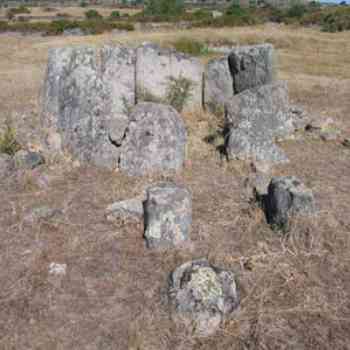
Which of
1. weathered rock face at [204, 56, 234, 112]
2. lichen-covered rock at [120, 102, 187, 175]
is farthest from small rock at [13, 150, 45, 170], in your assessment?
weathered rock face at [204, 56, 234, 112]

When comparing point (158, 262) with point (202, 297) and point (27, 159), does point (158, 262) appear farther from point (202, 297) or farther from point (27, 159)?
point (27, 159)

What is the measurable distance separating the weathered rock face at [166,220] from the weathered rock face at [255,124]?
2.36 m

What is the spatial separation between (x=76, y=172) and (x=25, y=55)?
1351 centimetres

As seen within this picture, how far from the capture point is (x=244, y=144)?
21.0 ft

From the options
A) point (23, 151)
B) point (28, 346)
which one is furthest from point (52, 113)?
point (28, 346)

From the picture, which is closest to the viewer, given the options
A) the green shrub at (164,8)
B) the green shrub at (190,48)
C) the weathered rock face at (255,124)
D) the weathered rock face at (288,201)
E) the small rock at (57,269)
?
Answer: the small rock at (57,269)

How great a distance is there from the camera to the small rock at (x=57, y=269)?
3.85 m

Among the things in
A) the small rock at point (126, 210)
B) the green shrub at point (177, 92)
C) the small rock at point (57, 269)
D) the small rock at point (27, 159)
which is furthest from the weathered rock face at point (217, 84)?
the small rock at point (57, 269)

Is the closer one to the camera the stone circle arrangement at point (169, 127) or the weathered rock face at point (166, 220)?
the stone circle arrangement at point (169, 127)

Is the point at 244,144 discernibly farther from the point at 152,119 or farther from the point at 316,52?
the point at 316,52

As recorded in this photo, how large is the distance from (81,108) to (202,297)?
3.93 metres

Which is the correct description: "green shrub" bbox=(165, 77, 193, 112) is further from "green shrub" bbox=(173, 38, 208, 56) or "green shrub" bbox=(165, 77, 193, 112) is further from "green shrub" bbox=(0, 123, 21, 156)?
"green shrub" bbox=(173, 38, 208, 56)

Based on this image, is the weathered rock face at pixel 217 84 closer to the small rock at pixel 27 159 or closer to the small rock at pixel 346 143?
the small rock at pixel 346 143

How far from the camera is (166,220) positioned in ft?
13.8
